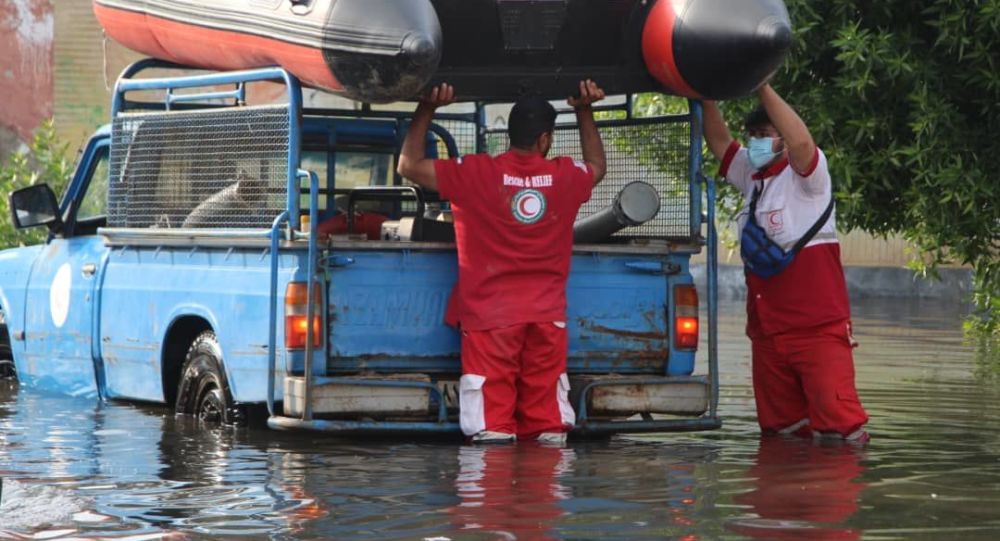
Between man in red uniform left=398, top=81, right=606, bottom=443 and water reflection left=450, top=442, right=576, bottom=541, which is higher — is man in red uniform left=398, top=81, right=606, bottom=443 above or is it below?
above

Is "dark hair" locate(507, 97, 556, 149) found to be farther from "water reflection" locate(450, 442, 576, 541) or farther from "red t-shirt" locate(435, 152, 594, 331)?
"water reflection" locate(450, 442, 576, 541)

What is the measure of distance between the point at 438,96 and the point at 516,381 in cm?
146

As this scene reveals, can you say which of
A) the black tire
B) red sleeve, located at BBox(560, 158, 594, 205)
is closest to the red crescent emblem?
red sleeve, located at BBox(560, 158, 594, 205)

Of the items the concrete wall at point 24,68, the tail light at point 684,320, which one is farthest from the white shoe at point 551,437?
the concrete wall at point 24,68

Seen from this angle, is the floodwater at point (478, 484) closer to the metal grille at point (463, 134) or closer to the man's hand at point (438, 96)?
the man's hand at point (438, 96)

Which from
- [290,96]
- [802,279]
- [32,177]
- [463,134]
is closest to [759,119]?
[802,279]

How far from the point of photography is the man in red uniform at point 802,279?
33.1 feet

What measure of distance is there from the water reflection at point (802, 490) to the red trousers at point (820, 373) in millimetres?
141

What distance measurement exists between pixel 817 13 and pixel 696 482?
5.09 meters

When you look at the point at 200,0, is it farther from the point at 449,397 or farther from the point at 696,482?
the point at 696,482

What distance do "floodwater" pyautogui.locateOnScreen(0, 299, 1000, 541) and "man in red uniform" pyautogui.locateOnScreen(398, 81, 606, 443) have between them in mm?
296

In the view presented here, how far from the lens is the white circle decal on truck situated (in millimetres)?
11906

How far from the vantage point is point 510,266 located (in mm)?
9773

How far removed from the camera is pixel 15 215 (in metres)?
11.8
